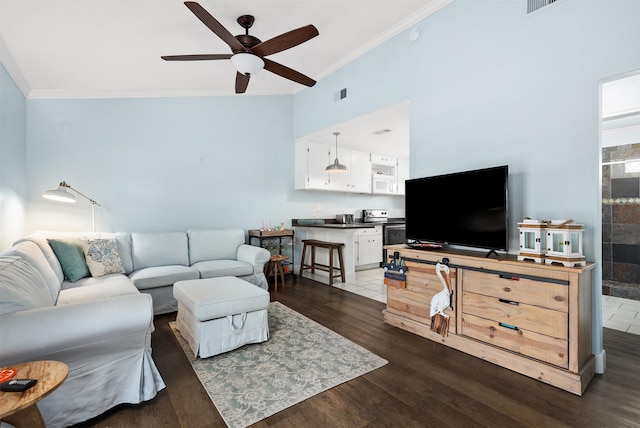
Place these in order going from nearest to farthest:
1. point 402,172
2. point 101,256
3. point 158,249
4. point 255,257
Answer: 1. point 101,256
2. point 158,249
3. point 255,257
4. point 402,172

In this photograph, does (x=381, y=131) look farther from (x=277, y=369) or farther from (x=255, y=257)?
(x=277, y=369)

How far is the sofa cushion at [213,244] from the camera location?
420 cm

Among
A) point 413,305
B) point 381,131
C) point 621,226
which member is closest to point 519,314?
point 413,305

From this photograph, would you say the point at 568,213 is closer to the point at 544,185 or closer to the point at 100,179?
the point at 544,185

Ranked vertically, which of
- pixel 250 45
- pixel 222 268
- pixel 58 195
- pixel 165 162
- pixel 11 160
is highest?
pixel 250 45

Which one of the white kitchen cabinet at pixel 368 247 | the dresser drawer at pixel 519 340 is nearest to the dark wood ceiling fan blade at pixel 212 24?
the dresser drawer at pixel 519 340

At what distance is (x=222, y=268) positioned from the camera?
378cm

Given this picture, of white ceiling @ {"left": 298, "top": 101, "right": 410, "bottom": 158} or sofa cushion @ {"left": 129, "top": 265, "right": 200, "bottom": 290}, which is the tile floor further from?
white ceiling @ {"left": 298, "top": 101, "right": 410, "bottom": 158}

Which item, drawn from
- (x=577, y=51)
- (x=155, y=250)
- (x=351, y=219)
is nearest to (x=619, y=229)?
(x=577, y=51)

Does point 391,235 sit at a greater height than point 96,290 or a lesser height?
greater

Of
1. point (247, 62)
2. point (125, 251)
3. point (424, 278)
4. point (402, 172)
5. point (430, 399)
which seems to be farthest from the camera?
point (402, 172)

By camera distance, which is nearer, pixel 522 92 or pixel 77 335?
pixel 77 335

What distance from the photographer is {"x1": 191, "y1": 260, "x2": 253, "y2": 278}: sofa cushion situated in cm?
371

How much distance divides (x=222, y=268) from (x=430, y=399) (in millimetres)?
2759
